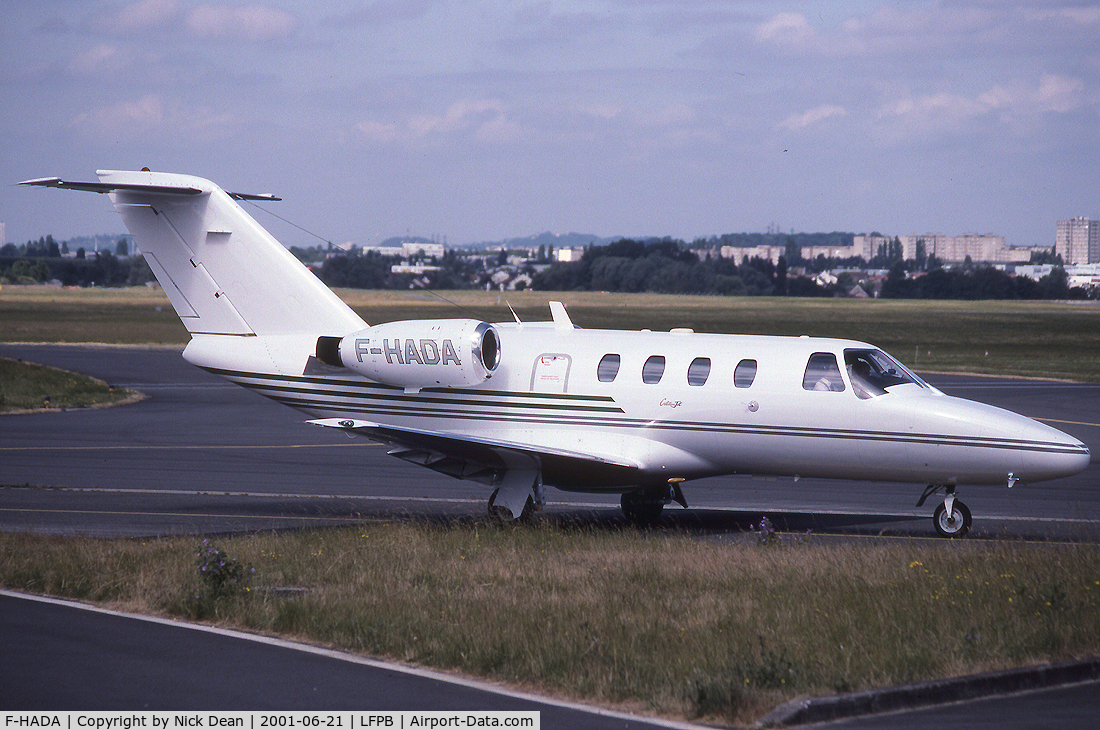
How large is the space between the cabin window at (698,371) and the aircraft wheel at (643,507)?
2.48 m

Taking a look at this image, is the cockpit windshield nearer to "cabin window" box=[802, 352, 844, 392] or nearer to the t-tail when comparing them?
"cabin window" box=[802, 352, 844, 392]

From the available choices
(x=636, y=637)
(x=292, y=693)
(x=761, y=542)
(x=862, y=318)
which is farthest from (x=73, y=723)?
(x=862, y=318)

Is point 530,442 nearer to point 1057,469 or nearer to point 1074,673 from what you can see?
point 1057,469

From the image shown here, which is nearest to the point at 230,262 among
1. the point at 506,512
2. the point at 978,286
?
the point at 506,512

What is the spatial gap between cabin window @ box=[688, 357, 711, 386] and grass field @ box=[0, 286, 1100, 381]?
33.3 meters

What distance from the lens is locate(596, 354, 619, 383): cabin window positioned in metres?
18.0

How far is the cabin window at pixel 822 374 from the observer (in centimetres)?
1700

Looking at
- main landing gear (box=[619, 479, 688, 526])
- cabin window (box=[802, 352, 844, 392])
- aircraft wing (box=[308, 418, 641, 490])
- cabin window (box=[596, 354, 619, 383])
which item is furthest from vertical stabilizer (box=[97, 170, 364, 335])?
cabin window (box=[802, 352, 844, 392])

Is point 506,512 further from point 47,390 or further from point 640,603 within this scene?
point 47,390

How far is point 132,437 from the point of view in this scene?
2891 cm

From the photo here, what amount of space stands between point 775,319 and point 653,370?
302 ft

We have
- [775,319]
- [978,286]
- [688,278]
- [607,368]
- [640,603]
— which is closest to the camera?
[640,603]

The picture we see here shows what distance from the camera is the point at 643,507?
19.1 metres

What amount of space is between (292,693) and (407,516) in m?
10.1
